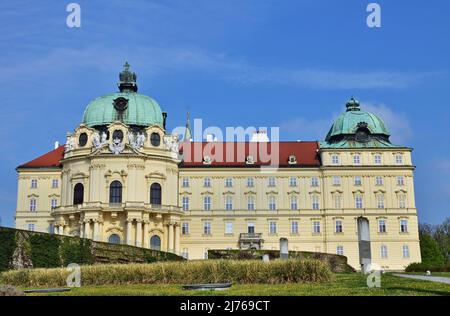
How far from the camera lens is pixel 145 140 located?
72625mm

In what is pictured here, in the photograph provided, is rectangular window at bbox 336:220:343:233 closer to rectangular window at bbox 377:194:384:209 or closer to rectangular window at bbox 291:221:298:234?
rectangular window at bbox 291:221:298:234

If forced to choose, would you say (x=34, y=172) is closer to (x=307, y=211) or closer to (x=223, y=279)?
(x=307, y=211)

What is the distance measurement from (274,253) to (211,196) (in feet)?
61.4

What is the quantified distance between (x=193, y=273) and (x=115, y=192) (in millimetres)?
45603

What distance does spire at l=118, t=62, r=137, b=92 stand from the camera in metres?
78.8

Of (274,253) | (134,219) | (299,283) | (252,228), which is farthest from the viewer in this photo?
(252,228)

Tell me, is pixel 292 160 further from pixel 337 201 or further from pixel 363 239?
pixel 363 239

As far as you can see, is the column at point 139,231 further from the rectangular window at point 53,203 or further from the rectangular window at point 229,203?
the rectangular window at point 53,203

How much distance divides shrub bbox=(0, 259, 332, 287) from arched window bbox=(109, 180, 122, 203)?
136 ft

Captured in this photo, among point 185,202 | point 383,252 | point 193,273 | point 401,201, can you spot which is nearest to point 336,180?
point 401,201

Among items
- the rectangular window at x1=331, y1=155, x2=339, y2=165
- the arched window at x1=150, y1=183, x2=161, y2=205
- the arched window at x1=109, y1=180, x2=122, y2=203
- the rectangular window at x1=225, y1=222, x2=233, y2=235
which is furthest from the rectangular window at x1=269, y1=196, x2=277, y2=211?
the arched window at x1=109, y1=180, x2=122, y2=203

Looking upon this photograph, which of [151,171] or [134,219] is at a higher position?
[151,171]

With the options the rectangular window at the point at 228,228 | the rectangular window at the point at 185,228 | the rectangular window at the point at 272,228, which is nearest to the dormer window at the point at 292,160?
the rectangular window at the point at 272,228

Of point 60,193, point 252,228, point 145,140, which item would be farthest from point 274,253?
point 60,193
